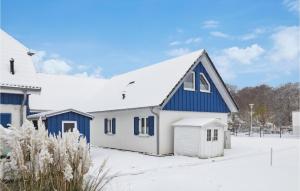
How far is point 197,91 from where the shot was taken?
2030 cm

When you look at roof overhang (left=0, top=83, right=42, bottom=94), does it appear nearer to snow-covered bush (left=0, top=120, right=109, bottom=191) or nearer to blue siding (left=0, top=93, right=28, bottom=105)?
blue siding (left=0, top=93, right=28, bottom=105)

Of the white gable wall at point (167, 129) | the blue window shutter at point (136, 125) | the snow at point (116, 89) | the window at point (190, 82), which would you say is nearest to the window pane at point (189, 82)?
the window at point (190, 82)

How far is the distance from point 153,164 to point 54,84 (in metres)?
15.4

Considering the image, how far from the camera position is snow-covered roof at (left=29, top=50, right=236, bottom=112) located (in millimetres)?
19031

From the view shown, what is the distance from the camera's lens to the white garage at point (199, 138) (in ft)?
55.9

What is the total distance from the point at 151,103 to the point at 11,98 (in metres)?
6.98

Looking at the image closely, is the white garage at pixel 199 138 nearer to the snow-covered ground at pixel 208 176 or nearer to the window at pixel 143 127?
the window at pixel 143 127

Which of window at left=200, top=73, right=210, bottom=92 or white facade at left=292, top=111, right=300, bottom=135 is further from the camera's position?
white facade at left=292, top=111, right=300, bottom=135

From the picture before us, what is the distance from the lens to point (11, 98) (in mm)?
14656

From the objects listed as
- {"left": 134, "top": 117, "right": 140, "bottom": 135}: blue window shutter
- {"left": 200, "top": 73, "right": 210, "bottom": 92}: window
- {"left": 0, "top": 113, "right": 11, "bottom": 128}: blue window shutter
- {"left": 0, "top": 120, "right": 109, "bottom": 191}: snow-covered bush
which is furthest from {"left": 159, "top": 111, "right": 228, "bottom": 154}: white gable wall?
{"left": 0, "top": 120, "right": 109, "bottom": 191}: snow-covered bush

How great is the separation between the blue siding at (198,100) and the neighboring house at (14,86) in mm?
7146

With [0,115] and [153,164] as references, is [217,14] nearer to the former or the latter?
[153,164]

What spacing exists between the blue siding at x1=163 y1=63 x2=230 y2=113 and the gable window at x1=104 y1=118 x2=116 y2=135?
18.2 ft

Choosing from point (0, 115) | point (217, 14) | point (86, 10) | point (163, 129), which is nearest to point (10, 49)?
point (0, 115)
